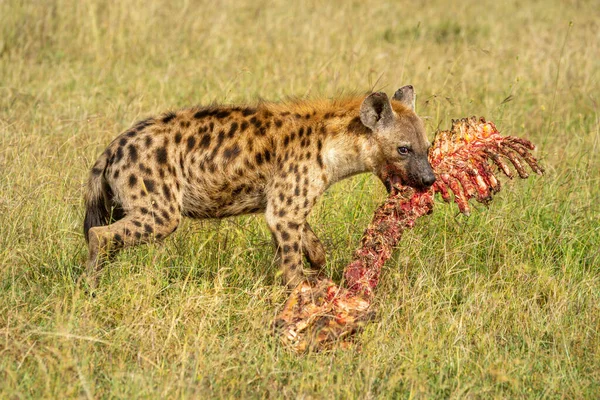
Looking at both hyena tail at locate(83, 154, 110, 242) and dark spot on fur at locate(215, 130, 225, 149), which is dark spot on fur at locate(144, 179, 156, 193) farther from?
dark spot on fur at locate(215, 130, 225, 149)

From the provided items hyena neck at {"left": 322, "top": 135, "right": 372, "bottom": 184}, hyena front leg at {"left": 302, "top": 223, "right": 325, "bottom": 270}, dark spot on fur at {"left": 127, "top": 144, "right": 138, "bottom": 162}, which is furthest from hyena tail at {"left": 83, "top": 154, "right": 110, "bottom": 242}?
hyena neck at {"left": 322, "top": 135, "right": 372, "bottom": 184}

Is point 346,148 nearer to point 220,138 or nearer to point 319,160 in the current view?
point 319,160

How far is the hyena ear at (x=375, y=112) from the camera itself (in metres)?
5.25

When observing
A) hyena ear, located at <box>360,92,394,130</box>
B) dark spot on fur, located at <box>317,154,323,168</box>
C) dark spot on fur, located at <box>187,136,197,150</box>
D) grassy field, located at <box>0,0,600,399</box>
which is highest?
hyena ear, located at <box>360,92,394,130</box>

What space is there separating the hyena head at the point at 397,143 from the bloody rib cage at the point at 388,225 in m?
0.10

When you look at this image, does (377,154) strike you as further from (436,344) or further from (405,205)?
(436,344)

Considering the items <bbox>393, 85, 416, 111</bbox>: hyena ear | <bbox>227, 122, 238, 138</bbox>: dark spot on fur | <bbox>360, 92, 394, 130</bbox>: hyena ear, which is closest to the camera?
<bbox>360, 92, 394, 130</bbox>: hyena ear

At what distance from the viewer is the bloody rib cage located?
4.72 m

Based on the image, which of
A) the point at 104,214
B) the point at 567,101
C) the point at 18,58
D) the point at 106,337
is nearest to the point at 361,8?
the point at 567,101

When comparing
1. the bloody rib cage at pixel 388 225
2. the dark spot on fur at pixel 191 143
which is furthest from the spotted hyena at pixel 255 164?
the bloody rib cage at pixel 388 225

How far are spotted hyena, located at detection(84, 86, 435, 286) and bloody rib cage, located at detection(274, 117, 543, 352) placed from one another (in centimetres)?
16

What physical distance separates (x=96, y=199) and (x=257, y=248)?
106cm

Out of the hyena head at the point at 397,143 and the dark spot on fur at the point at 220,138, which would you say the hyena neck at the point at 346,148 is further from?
the dark spot on fur at the point at 220,138

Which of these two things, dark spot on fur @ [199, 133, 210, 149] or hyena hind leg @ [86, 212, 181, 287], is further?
dark spot on fur @ [199, 133, 210, 149]
